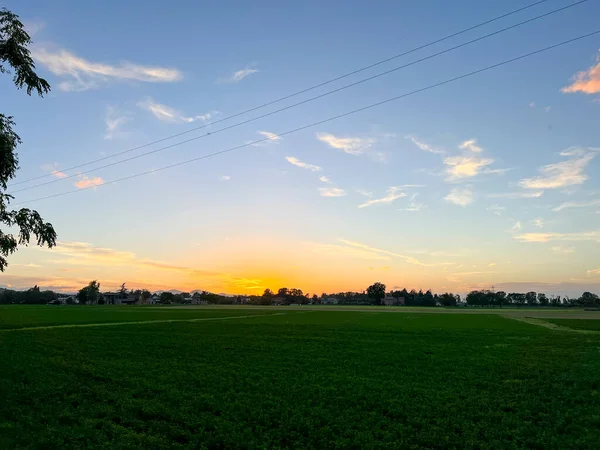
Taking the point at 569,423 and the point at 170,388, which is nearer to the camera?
the point at 569,423

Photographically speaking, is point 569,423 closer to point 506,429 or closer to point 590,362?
point 506,429

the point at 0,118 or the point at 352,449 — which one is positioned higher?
the point at 0,118

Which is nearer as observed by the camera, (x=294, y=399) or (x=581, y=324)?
(x=294, y=399)

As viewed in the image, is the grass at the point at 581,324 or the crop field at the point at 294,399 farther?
the grass at the point at 581,324

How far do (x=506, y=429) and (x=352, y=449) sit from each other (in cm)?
498

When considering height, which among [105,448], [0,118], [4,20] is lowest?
[105,448]

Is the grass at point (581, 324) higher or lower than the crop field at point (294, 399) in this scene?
higher

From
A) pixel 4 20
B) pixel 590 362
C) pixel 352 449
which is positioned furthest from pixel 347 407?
pixel 590 362

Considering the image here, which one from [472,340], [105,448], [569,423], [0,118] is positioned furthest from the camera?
[472,340]

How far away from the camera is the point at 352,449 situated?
38.6 ft

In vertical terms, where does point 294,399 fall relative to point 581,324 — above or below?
below

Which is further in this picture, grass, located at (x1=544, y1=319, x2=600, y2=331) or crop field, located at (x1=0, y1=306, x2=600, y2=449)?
grass, located at (x1=544, y1=319, x2=600, y2=331)

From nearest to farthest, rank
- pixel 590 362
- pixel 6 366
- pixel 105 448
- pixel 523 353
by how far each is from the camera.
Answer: pixel 105 448 < pixel 6 366 < pixel 590 362 < pixel 523 353

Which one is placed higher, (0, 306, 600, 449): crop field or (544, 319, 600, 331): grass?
(544, 319, 600, 331): grass
